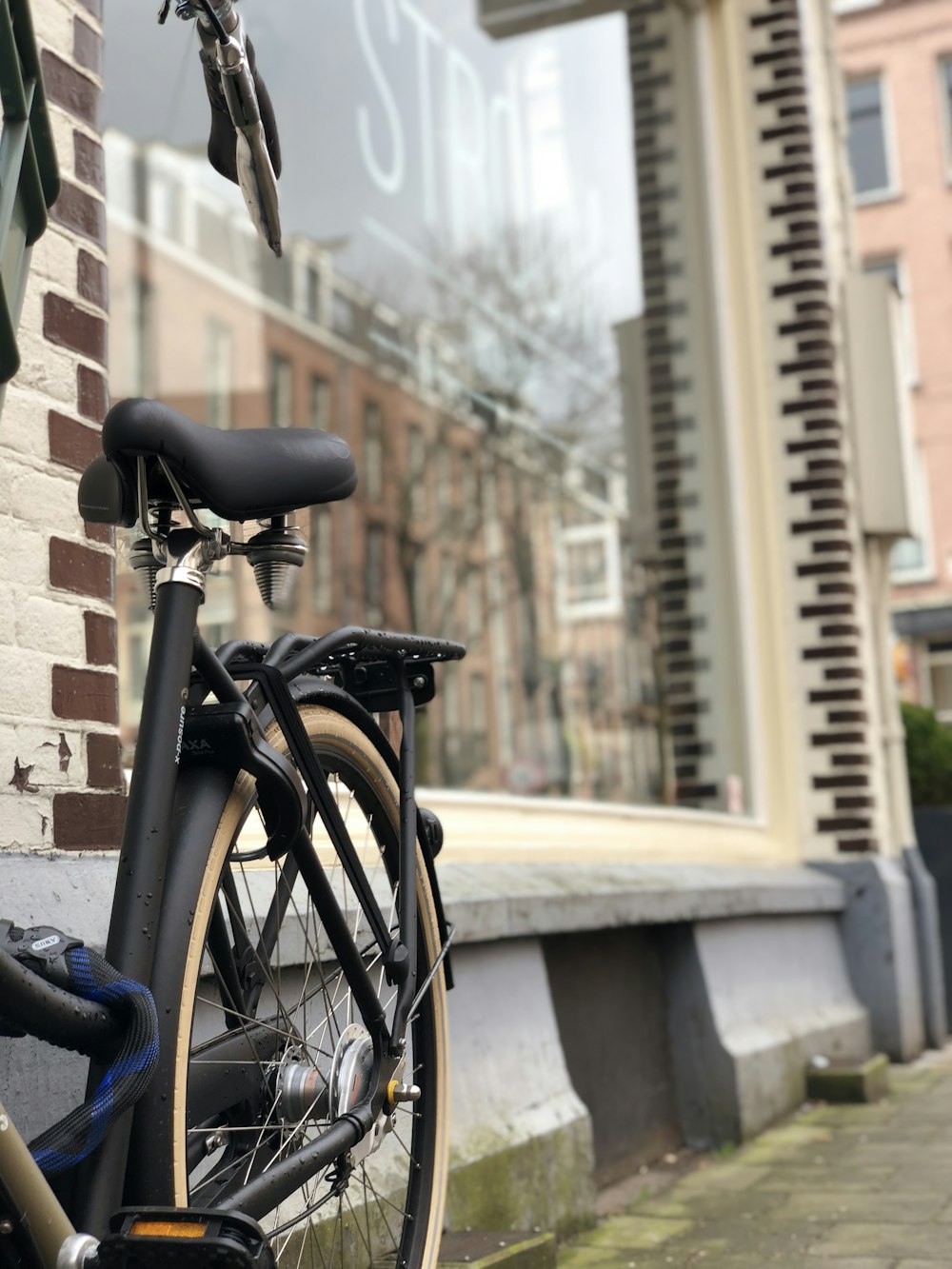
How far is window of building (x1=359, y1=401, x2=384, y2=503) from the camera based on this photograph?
25.2 ft

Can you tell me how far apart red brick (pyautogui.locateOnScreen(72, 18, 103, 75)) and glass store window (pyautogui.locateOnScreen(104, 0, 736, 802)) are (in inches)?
164

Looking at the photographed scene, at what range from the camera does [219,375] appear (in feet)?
26.3

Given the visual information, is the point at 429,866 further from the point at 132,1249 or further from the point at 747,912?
the point at 747,912

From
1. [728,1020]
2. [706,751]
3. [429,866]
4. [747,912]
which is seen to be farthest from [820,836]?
[429,866]

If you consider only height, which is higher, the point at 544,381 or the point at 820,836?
the point at 544,381

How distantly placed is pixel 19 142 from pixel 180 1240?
1274 mm

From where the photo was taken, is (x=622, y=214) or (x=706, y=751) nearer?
(x=706, y=751)

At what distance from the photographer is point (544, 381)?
7.73 m

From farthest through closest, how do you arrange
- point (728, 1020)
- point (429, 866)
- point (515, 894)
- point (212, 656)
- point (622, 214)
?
point (622, 214), point (728, 1020), point (515, 894), point (429, 866), point (212, 656)

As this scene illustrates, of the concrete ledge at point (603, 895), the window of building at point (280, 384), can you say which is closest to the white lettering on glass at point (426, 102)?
the window of building at point (280, 384)

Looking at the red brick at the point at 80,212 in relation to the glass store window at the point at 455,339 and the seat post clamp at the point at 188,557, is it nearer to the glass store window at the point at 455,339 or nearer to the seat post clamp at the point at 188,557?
the seat post clamp at the point at 188,557

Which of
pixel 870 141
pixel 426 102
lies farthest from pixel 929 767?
pixel 870 141

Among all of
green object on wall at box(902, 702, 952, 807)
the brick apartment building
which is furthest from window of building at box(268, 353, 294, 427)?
the brick apartment building

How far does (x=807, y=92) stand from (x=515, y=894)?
457 cm
